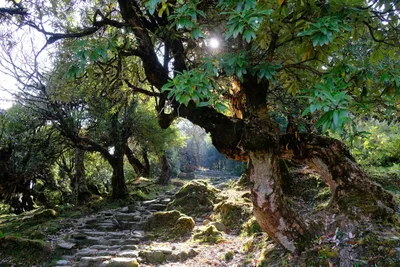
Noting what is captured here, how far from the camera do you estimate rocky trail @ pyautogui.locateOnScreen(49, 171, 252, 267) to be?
4566mm

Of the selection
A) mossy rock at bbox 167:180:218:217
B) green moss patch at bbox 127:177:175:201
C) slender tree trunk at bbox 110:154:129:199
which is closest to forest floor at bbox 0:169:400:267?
mossy rock at bbox 167:180:218:217

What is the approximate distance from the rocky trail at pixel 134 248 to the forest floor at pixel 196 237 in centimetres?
2

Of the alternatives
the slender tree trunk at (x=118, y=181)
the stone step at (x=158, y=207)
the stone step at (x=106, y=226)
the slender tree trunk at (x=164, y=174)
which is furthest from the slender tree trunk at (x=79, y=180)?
the slender tree trunk at (x=164, y=174)

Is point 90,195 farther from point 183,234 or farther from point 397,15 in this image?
point 397,15

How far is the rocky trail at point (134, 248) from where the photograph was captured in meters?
4.57

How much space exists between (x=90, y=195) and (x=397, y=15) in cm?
1042

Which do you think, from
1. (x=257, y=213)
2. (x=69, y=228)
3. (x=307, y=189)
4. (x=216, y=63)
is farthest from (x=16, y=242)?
(x=307, y=189)

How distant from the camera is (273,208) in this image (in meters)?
3.23

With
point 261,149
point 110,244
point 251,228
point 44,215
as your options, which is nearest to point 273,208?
point 261,149

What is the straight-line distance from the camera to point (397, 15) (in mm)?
2742

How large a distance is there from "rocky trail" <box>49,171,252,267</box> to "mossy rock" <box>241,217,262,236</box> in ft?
0.57

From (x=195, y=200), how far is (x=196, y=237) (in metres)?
2.55

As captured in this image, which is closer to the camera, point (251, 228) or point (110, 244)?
point (251, 228)

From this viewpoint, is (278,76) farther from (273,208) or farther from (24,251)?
(24,251)
